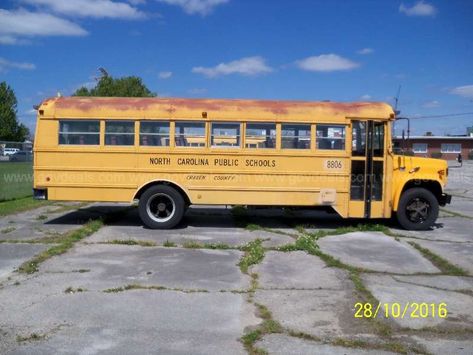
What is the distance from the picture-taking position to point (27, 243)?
356 inches

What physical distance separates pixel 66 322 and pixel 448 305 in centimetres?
423

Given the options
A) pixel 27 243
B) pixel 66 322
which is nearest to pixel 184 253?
pixel 27 243

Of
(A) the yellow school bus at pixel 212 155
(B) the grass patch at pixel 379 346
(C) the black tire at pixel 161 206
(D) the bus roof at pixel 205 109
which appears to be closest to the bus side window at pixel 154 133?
(A) the yellow school bus at pixel 212 155

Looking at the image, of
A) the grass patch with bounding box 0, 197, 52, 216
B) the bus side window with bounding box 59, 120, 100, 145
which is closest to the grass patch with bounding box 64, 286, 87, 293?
the bus side window with bounding box 59, 120, 100, 145

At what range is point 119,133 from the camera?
1085cm

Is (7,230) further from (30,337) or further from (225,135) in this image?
(30,337)

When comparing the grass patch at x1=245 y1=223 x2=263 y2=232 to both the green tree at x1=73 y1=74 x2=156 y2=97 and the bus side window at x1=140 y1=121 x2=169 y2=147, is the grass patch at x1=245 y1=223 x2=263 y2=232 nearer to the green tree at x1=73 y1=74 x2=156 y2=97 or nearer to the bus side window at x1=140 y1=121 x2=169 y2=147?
the bus side window at x1=140 y1=121 x2=169 y2=147

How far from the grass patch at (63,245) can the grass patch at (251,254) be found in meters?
2.88

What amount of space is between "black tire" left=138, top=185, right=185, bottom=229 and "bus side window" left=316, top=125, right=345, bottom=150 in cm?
314

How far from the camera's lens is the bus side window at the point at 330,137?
1095 centimetres

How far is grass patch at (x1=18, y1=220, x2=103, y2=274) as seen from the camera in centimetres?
731

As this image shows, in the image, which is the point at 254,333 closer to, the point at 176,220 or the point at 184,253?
the point at 184,253
